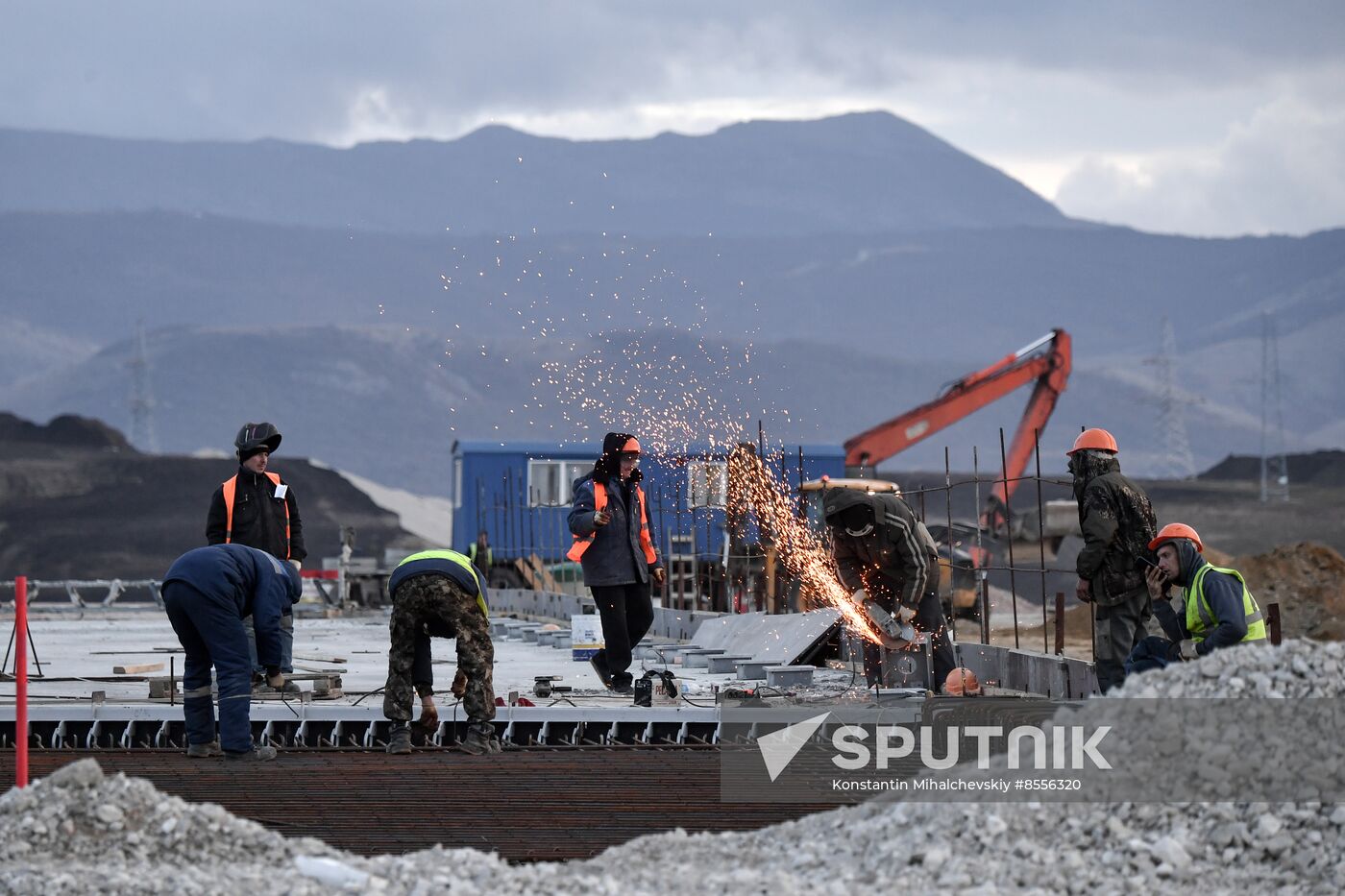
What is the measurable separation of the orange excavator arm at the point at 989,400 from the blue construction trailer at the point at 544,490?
4.25ft

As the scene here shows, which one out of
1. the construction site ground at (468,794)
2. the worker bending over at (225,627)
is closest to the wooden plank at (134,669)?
the construction site ground at (468,794)

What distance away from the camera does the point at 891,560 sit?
35.8ft

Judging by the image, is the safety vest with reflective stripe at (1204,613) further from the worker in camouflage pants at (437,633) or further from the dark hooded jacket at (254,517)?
the dark hooded jacket at (254,517)

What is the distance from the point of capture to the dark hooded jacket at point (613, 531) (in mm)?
10945

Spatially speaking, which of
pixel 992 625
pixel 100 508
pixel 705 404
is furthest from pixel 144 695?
pixel 705 404

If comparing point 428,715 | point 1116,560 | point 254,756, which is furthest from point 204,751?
point 1116,560

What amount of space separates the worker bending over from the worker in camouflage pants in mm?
554

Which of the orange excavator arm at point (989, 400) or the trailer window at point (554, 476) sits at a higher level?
the orange excavator arm at point (989, 400)

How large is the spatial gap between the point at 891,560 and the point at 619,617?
5.52 feet

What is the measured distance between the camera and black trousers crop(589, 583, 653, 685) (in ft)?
36.0

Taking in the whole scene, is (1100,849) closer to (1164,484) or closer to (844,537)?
(844,537)

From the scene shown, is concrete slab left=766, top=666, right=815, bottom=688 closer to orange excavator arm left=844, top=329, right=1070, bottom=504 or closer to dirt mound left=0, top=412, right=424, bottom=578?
orange excavator arm left=844, top=329, right=1070, bottom=504

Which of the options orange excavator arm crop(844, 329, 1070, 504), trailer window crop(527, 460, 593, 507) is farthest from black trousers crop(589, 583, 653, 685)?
orange excavator arm crop(844, 329, 1070, 504)

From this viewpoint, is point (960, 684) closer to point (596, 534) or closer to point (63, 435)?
point (596, 534)
